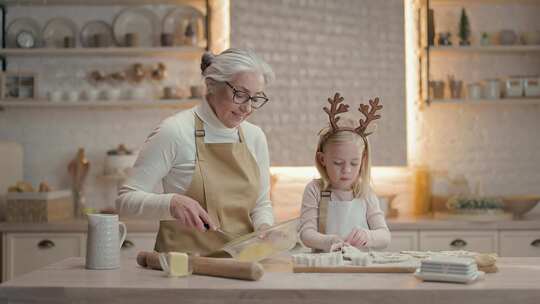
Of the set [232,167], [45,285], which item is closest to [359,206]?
[232,167]

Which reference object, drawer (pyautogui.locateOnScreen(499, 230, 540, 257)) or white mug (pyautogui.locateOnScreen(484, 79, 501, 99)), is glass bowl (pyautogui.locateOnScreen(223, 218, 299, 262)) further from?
white mug (pyautogui.locateOnScreen(484, 79, 501, 99))

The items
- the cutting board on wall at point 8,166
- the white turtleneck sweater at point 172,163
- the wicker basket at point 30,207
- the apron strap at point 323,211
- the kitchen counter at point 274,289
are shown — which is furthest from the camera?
the cutting board on wall at point 8,166

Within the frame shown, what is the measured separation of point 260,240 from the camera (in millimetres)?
2430

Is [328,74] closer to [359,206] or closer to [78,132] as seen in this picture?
[78,132]

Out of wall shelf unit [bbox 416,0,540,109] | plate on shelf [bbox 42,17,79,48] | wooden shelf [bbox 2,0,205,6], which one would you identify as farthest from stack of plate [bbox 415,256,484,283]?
plate on shelf [bbox 42,17,79,48]

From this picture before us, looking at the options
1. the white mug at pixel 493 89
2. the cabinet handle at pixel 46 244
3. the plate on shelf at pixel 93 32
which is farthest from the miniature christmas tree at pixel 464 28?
the cabinet handle at pixel 46 244

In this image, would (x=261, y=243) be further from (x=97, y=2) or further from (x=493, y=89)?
(x=97, y=2)

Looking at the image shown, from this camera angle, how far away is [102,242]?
7.82 feet

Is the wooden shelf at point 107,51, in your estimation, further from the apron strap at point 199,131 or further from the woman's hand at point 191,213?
the woman's hand at point 191,213

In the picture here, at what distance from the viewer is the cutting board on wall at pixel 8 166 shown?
4953 millimetres

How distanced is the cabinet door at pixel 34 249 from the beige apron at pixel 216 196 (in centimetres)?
189

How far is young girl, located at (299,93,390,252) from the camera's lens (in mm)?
2785

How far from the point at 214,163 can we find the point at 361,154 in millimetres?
581

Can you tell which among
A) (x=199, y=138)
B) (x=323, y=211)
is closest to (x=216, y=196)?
(x=199, y=138)
